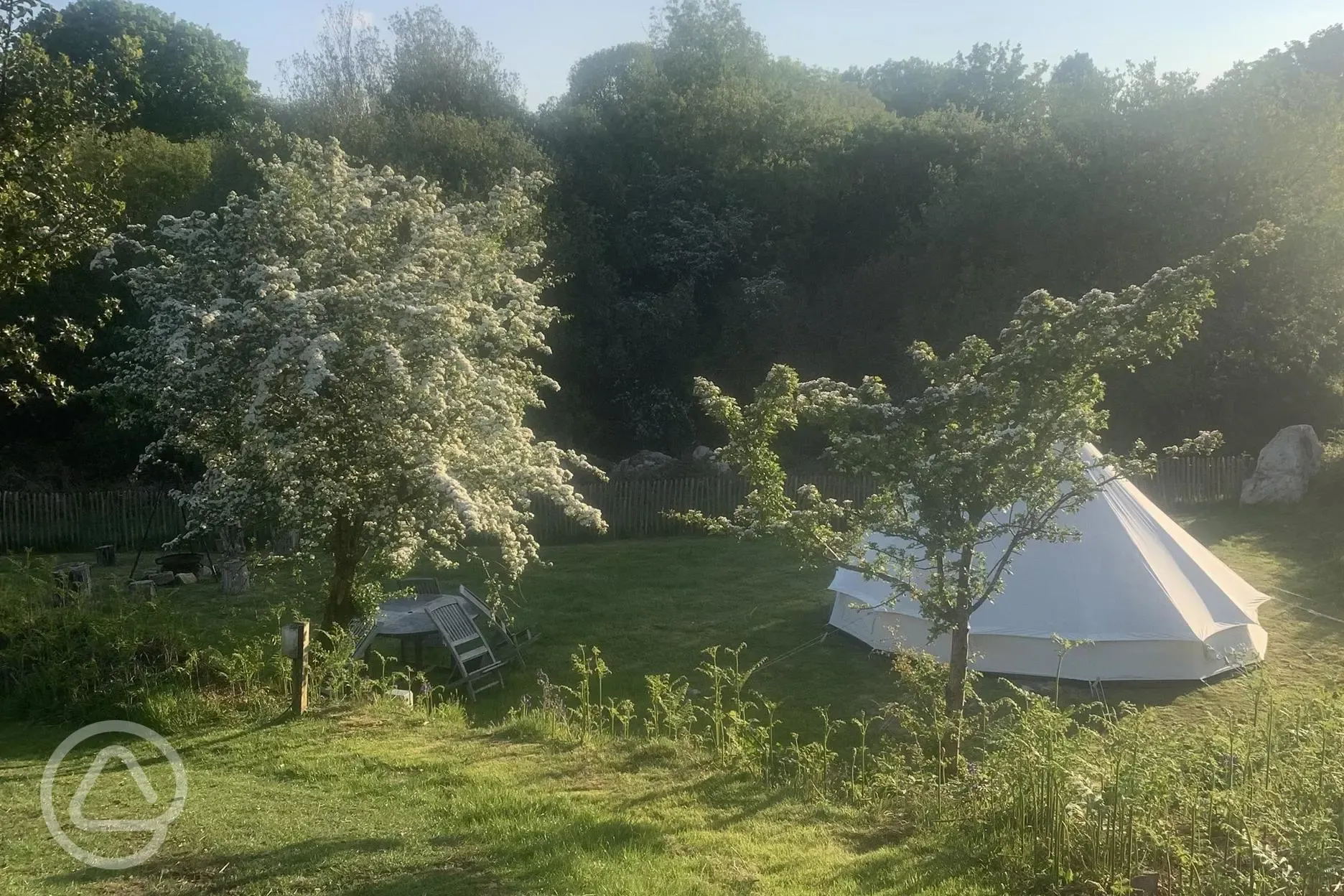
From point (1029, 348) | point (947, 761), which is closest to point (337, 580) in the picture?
point (947, 761)

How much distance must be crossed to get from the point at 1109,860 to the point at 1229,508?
16092mm

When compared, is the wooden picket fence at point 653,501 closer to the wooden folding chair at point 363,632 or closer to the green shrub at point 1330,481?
the green shrub at point 1330,481

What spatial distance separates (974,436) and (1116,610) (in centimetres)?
459

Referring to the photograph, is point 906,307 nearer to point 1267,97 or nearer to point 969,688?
point 1267,97

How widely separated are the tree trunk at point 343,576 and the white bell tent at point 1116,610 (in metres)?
4.43

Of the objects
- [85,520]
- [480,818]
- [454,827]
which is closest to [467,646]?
[480,818]

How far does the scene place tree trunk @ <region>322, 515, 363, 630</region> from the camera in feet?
27.4

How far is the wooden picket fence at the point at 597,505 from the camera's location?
18.4 metres

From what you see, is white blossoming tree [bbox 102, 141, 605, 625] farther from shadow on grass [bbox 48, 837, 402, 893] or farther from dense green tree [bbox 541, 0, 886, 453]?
dense green tree [bbox 541, 0, 886, 453]

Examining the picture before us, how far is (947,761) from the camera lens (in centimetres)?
637

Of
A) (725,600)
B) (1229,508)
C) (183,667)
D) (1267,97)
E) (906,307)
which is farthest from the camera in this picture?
(906,307)

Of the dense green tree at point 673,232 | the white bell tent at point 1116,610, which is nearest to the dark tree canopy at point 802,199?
the dense green tree at point 673,232

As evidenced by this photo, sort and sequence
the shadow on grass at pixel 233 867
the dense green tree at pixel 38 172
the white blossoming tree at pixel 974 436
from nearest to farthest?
1. the shadow on grass at pixel 233 867
2. the white blossoming tree at pixel 974 436
3. the dense green tree at pixel 38 172

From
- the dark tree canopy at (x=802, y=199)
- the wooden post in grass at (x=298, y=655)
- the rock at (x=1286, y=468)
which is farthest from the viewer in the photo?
the dark tree canopy at (x=802, y=199)
